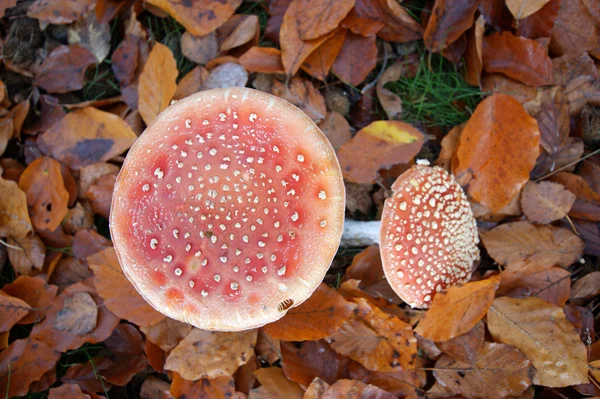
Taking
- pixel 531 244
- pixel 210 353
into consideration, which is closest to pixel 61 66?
pixel 210 353

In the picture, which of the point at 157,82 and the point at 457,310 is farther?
the point at 157,82

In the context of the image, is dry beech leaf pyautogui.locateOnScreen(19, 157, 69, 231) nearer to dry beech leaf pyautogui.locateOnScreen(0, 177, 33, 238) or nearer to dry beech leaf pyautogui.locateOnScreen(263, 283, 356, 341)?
dry beech leaf pyautogui.locateOnScreen(0, 177, 33, 238)

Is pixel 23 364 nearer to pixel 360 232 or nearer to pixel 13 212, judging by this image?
pixel 13 212

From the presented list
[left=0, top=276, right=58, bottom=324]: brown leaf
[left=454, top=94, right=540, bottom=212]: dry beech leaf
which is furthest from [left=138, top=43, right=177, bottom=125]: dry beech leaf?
[left=454, top=94, right=540, bottom=212]: dry beech leaf

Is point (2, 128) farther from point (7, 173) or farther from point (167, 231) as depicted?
point (167, 231)

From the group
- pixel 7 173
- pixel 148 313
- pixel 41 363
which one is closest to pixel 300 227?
pixel 148 313

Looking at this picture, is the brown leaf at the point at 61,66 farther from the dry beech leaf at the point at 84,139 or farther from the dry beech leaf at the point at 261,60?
the dry beech leaf at the point at 261,60
